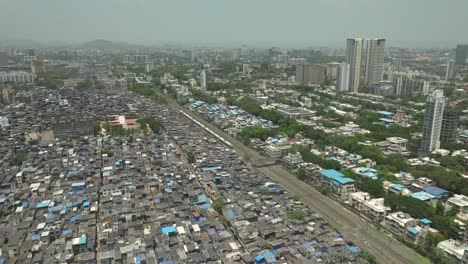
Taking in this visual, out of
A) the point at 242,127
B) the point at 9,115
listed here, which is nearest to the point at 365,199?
the point at 242,127

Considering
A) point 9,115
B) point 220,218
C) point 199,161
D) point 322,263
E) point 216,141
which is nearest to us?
point 322,263

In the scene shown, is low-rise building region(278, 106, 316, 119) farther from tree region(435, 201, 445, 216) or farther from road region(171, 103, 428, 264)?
tree region(435, 201, 445, 216)

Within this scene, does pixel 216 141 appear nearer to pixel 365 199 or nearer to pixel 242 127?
pixel 242 127

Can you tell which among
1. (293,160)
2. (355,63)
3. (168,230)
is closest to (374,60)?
(355,63)

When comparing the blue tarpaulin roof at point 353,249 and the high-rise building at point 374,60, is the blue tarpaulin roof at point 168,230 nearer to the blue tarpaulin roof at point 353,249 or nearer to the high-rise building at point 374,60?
the blue tarpaulin roof at point 353,249

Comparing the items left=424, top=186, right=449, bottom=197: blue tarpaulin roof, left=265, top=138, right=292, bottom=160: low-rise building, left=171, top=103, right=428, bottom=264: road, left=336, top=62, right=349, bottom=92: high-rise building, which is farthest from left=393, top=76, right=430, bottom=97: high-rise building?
left=171, top=103, right=428, bottom=264: road

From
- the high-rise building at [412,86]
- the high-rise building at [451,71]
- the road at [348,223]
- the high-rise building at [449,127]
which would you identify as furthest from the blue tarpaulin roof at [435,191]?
the high-rise building at [451,71]
